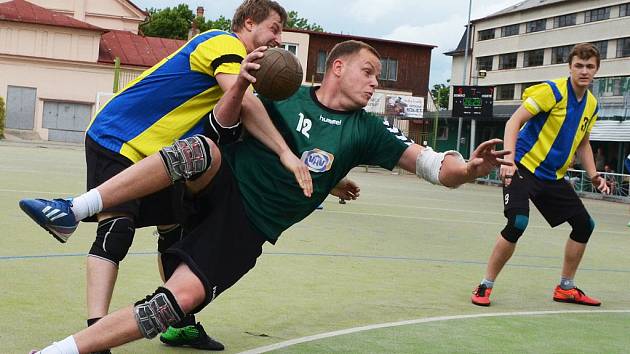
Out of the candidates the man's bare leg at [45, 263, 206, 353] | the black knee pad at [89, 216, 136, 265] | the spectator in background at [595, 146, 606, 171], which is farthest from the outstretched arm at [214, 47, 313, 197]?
the spectator in background at [595, 146, 606, 171]

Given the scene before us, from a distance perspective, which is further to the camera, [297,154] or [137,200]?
[137,200]

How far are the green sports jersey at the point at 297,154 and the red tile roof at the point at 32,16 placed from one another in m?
49.1

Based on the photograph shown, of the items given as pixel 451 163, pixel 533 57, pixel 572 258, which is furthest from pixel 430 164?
pixel 533 57

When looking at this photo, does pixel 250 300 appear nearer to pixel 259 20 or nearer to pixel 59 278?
pixel 59 278

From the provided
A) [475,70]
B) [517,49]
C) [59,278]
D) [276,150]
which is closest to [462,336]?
[276,150]

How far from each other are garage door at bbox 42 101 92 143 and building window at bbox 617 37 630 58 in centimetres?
4006

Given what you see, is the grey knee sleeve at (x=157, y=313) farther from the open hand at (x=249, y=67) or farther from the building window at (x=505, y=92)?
the building window at (x=505, y=92)

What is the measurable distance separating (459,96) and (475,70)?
4837cm

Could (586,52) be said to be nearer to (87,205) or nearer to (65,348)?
(87,205)

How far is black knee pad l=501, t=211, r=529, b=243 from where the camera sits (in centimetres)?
738

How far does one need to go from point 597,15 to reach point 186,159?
7147 centimetres

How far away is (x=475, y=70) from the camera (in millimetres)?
87438

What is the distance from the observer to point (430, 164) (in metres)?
4.62

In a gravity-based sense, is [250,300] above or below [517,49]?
below
